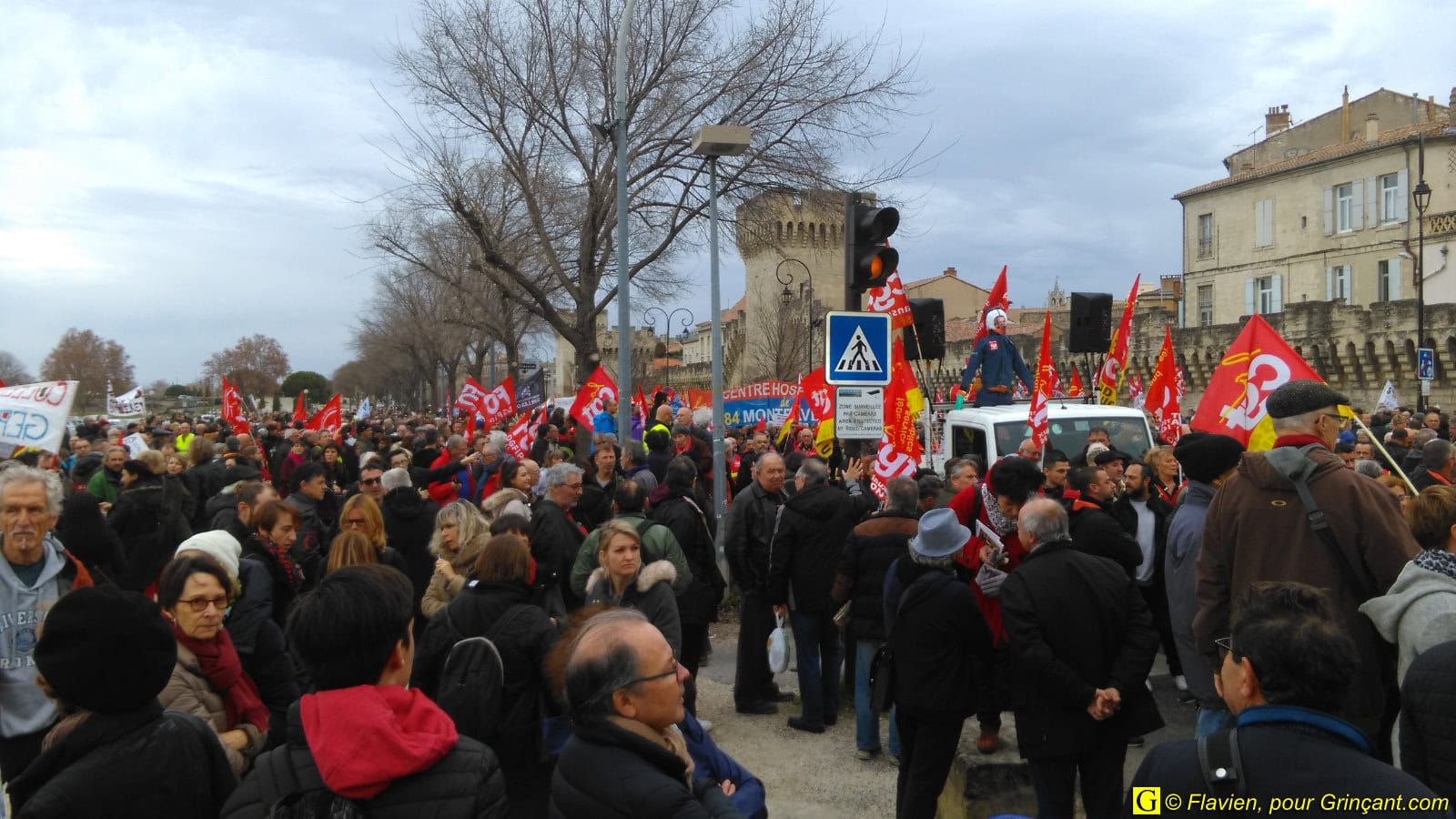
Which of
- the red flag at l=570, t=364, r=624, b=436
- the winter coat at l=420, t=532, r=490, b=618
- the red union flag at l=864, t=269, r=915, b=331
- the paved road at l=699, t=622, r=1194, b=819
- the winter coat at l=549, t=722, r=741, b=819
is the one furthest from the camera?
the red flag at l=570, t=364, r=624, b=436

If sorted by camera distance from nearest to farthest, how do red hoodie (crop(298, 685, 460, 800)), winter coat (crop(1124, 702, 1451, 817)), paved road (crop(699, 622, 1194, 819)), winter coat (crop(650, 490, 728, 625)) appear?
1. winter coat (crop(1124, 702, 1451, 817))
2. red hoodie (crop(298, 685, 460, 800))
3. paved road (crop(699, 622, 1194, 819))
4. winter coat (crop(650, 490, 728, 625))

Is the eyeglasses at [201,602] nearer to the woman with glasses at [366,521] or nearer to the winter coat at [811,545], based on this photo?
the woman with glasses at [366,521]

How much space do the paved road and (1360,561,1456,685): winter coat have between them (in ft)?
7.98

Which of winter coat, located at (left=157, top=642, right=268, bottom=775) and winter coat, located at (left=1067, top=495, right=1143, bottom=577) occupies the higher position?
winter coat, located at (left=1067, top=495, right=1143, bottom=577)

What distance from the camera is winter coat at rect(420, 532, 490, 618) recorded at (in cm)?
478

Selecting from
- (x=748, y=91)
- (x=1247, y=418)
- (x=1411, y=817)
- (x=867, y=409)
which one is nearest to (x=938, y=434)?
(x=867, y=409)

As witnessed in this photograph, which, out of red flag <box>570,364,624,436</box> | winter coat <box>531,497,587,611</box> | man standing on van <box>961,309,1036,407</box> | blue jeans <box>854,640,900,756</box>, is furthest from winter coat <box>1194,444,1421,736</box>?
red flag <box>570,364,624,436</box>

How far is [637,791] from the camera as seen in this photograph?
92.6 inches

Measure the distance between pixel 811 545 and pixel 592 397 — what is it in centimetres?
753

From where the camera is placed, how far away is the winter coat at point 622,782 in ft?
7.71

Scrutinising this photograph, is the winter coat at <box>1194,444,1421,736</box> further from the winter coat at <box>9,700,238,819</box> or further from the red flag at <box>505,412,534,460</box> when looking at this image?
the red flag at <box>505,412,534,460</box>


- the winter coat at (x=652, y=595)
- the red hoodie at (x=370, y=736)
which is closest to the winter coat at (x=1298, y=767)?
the red hoodie at (x=370, y=736)

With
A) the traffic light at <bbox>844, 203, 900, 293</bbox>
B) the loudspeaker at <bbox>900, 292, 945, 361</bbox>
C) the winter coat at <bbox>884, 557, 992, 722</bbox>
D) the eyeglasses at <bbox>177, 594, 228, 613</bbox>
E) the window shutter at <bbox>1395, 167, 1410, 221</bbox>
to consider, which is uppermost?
the window shutter at <bbox>1395, 167, 1410, 221</bbox>

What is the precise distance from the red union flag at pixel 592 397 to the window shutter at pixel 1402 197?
3885 cm
